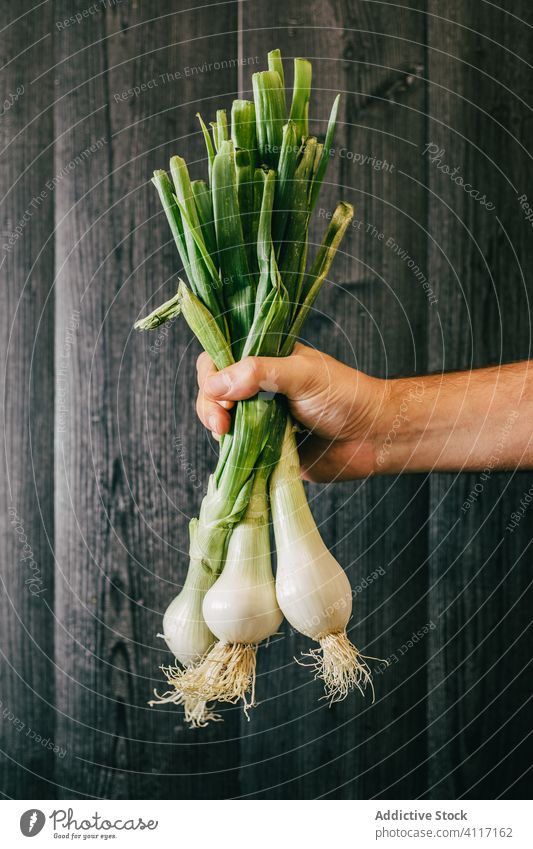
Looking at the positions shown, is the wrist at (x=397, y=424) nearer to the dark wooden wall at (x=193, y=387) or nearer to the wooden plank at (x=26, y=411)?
the dark wooden wall at (x=193, y=387)

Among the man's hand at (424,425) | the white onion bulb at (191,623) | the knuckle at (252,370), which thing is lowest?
the white onion bulb at (191,623)

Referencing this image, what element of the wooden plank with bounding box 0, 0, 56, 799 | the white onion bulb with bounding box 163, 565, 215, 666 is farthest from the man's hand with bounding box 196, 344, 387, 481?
the wooden plank with bounding box 0, 0, 56, 799

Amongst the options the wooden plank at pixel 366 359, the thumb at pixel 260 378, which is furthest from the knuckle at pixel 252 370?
the wooden plank at pixel 366 359

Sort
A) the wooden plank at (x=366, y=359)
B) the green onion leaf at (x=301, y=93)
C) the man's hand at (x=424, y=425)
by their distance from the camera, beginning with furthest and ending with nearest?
the wooden plank at (x=366, y=359)
the man's hand at (x=424, y=425)
the green onion leaf at (x=301, y=93)

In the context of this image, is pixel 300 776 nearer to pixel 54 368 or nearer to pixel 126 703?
pixel 126 703

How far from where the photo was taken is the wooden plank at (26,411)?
0.80m

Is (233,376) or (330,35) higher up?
(330,35)

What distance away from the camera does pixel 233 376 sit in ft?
1.79

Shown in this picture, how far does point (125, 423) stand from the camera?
32.3 inches

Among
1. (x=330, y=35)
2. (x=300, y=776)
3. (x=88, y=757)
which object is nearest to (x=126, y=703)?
(x=88, y=757)

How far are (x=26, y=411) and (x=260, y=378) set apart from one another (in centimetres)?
39

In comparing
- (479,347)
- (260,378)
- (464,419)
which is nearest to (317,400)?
(260,378)

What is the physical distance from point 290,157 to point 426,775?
70cm

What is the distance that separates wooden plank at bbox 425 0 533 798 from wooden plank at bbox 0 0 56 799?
0.44 m
